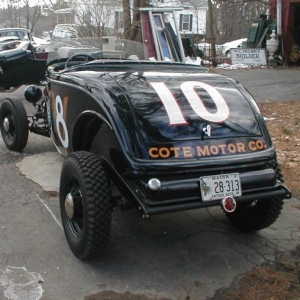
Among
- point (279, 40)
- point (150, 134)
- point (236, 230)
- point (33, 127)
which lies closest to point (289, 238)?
point (236, 230)

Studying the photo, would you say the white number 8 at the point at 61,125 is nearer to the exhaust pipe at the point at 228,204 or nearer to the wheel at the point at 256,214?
the wheel at the point at 256,214

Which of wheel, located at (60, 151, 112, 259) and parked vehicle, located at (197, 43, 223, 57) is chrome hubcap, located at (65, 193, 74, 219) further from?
parked vehicle, located at (197, 43, 223, 57)

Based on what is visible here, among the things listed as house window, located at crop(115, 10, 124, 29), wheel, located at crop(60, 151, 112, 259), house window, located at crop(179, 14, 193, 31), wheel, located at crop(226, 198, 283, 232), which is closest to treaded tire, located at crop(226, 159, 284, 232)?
wheel, located at crop(226, 198, 283, 232)

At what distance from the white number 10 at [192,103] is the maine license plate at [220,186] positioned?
451 mm

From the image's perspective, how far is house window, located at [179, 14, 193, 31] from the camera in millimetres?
40031

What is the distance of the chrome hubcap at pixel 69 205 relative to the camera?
3.40m

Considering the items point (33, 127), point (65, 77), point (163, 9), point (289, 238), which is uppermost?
point (163, 9)

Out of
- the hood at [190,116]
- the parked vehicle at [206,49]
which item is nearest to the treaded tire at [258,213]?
the hood at [190,116]

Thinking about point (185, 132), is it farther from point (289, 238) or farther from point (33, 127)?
point (33, 127)

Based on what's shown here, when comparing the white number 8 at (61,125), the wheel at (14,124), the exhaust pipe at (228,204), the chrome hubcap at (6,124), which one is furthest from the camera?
the chrome hubcap at (6,124)

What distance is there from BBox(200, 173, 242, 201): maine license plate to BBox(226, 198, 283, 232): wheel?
1.82 ft

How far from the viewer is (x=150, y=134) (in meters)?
3.18

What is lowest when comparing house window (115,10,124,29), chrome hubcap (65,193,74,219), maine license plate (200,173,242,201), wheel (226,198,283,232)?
wheel (226,198,283,232)

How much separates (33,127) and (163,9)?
7.32 meters
